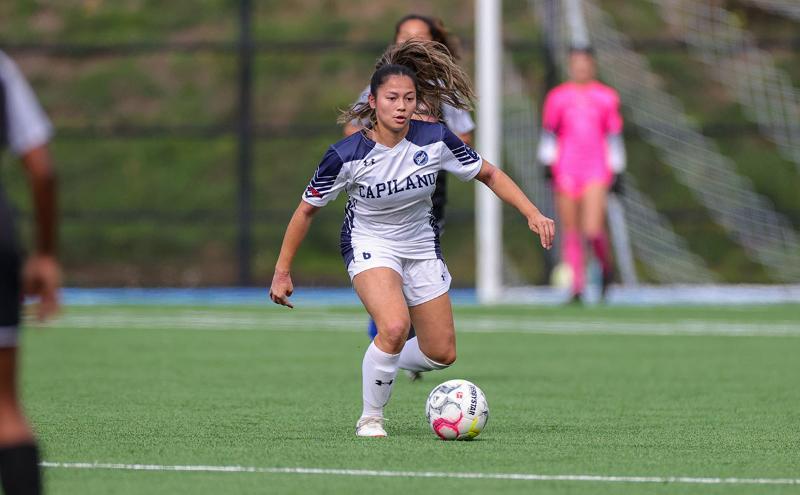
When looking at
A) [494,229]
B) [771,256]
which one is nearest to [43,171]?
[494,229]

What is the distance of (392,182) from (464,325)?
634cm

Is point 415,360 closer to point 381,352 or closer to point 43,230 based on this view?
point 381,352

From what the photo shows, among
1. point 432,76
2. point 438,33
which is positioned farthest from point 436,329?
point 438,33

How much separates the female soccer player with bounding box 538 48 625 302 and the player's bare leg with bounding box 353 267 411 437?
7991 millimetres

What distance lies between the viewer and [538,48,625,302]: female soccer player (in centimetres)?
1436

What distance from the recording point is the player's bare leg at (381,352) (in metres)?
6.37

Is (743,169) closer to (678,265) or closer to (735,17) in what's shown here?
(735,17)

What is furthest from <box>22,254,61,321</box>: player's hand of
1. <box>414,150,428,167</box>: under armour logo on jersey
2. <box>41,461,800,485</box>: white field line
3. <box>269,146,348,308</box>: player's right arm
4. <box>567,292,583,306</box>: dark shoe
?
<box>567,292,583,306</box>: dark shoe

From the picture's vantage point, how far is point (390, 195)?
21.5 ft

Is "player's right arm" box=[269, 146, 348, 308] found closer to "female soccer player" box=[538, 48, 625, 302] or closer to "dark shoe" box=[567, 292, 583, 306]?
"female soccer player" box=[538, 48, 625, 302]

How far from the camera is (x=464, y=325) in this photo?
12.8m

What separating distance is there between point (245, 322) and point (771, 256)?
846 centimetres

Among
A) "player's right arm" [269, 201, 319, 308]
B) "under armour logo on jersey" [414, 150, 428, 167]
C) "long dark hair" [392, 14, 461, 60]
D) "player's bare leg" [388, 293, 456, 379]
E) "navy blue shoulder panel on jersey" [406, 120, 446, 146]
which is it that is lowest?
"player's bare leg" [388, 293, 456, 379]

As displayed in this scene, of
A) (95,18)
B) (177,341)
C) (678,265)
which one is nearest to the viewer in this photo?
(177,341)
